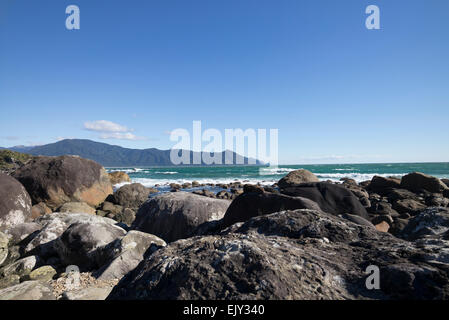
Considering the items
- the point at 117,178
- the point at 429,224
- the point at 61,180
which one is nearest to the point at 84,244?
the point at 429,224

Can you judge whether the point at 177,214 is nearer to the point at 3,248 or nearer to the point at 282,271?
the point at 3,248

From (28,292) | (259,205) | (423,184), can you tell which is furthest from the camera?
(423,184)

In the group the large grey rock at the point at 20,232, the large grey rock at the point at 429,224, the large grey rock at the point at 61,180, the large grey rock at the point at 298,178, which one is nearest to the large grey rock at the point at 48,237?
the large grey rock at the point at 20,232

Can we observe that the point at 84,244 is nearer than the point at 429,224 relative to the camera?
No

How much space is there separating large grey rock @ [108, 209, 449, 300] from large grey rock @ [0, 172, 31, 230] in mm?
6878

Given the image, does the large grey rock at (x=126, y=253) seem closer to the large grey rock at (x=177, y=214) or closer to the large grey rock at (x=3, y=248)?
the large grey rock at (x=177, y=214)

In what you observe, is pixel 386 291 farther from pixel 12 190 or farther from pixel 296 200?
pixel 12 190

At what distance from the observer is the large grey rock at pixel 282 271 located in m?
1.19

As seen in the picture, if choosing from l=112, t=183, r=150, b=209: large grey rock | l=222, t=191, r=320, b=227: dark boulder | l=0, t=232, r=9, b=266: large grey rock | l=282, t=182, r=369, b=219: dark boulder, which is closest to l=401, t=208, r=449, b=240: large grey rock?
l=222, t=191, r=320, b=227: dark boulder

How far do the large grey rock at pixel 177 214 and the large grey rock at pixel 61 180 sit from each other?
5.21 meters

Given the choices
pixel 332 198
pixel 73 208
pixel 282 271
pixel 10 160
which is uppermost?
pixel 10 160

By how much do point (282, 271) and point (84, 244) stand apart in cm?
461

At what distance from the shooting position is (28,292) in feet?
9.37

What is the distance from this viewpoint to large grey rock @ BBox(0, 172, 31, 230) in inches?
249
